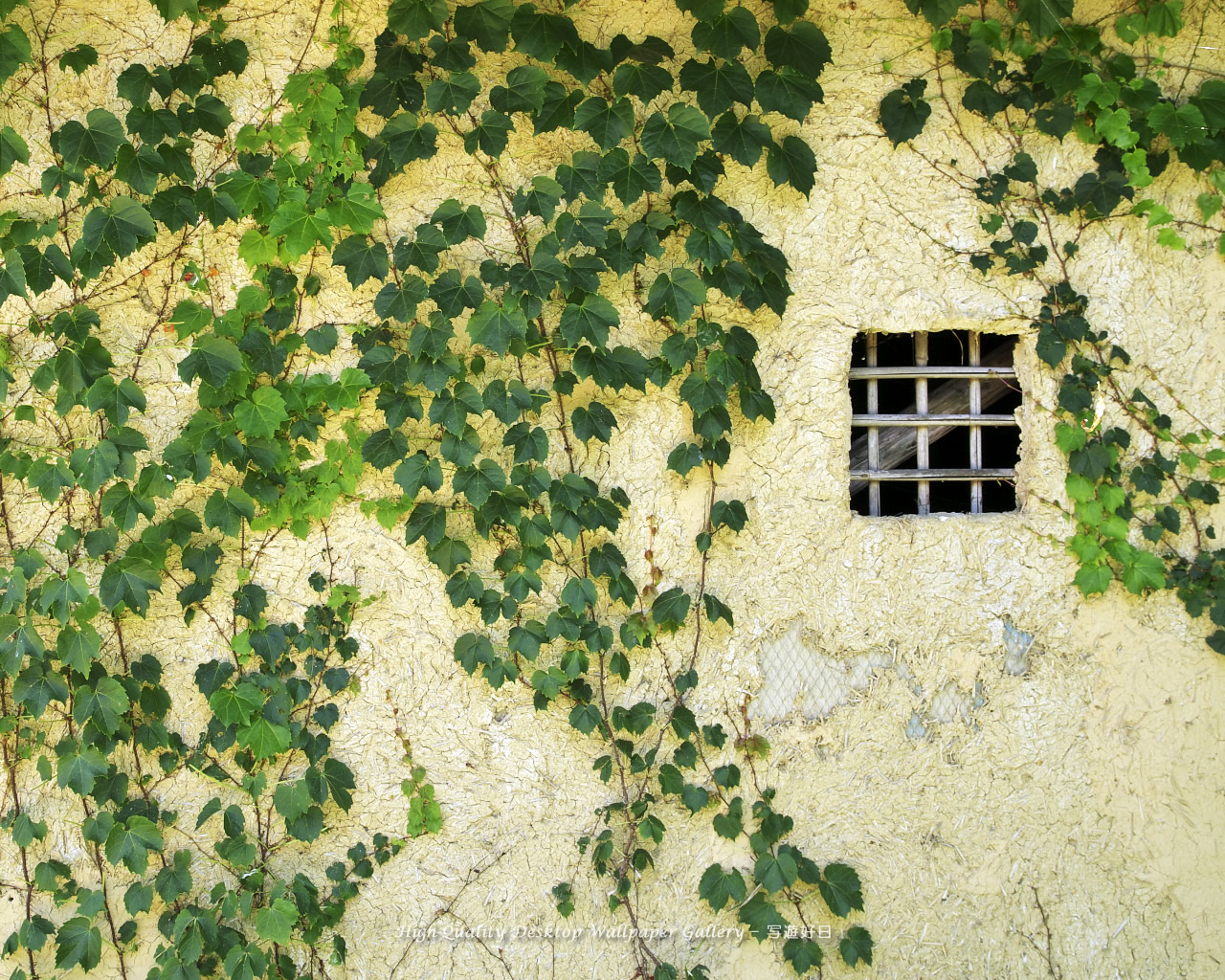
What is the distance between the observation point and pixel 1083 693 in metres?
3.06

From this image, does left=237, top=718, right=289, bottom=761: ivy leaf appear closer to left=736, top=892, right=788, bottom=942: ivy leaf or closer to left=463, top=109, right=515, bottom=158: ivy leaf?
left=736, top=892, right=788, bottom=942: ivy leaf

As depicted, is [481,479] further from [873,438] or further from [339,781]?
[873,438]

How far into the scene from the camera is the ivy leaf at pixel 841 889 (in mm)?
2963

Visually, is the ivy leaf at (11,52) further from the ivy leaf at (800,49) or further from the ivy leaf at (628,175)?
the ivy leaf at (800,49)

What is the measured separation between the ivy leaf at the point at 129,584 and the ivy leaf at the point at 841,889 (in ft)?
7.64

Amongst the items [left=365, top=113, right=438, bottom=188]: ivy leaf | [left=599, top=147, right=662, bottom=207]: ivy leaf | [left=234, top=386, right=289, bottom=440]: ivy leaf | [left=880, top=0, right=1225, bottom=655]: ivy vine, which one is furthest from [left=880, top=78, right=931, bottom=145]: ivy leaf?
[left=234, top=386, right=289, bottom=440]: ivy leaf

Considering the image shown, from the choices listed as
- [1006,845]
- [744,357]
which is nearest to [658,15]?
[744,357]

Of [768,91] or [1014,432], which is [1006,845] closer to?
[1014,432]

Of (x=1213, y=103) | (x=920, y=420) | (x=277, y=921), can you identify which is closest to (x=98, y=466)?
(x=277, y=921)

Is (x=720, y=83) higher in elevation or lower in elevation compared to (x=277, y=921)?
higher

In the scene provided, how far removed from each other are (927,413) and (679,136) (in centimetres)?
127

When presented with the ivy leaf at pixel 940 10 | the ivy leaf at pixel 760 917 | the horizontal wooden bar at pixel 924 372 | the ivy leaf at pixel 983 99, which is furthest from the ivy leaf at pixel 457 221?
the ivy leaf at pixel 760 917

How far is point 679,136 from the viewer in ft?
9.07

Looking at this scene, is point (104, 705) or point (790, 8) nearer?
point (790, 8)
